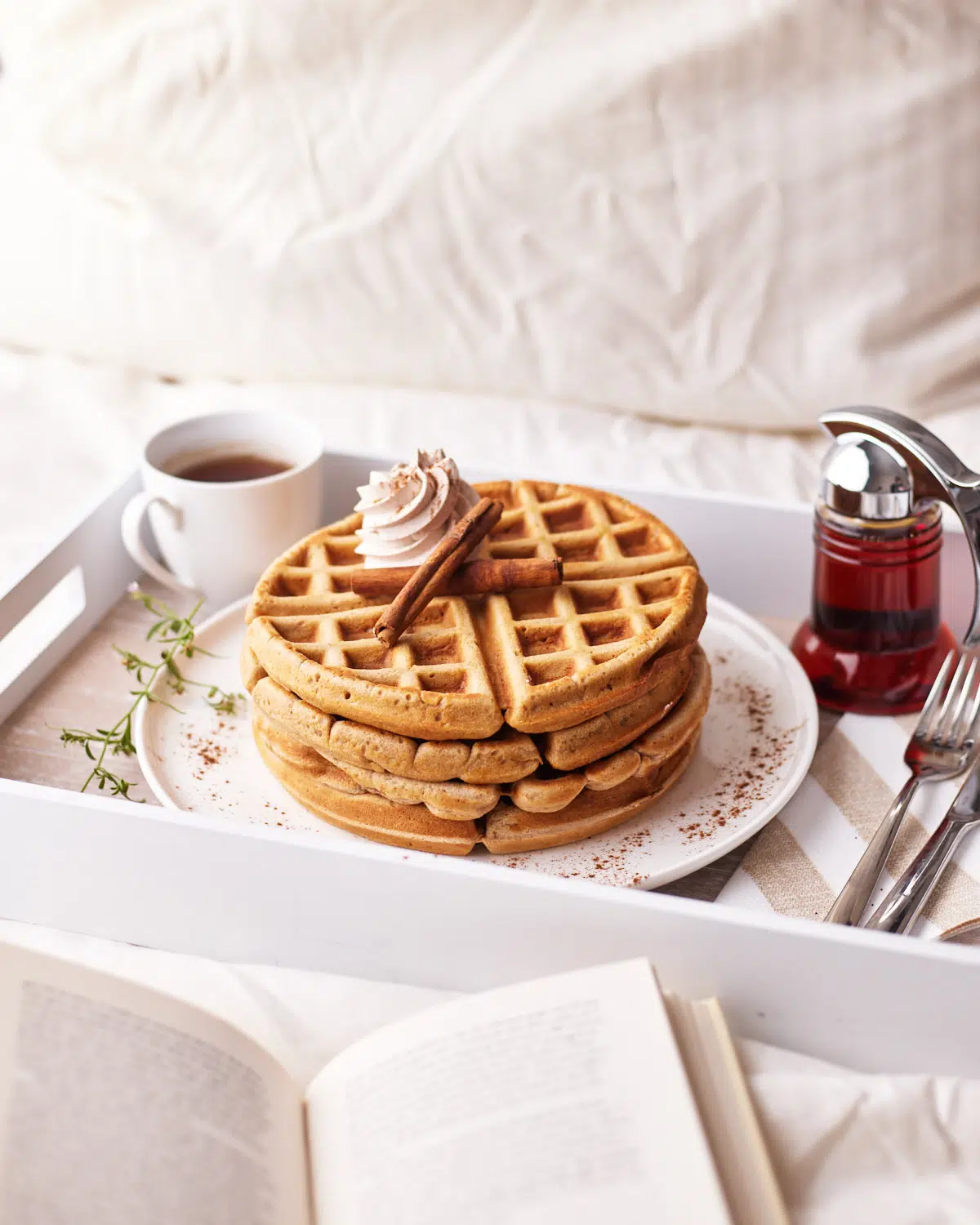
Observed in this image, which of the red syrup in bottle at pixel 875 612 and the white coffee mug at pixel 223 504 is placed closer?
the red syrup in bottle at pixel 875 612

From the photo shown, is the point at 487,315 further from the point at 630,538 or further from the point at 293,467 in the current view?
the point at 630,538

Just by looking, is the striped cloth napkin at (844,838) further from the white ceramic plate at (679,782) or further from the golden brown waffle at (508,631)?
the golden brown waffle at (508,631)

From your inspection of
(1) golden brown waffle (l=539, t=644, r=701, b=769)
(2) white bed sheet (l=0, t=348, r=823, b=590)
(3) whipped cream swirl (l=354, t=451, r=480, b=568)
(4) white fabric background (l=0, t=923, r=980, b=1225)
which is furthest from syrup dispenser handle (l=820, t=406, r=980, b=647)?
(2) white bed sheet (l=0, t=348, r=823, b=590)

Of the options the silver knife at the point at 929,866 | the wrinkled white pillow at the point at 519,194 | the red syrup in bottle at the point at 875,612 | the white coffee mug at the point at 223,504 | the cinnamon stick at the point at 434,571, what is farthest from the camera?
the wrinkled white pillow at the point at 519,194

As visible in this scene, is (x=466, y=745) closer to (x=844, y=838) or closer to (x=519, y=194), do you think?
(x=844, y=838)

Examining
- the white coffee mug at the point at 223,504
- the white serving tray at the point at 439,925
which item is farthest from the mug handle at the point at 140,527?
the white serving tray at the point at 439,925

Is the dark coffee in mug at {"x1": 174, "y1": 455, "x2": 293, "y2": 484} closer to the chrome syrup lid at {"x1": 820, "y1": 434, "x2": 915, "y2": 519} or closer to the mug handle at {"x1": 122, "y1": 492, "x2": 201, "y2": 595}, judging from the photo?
the mug handle at {"x1": 122, "y1": 492, "x2": 201, "y2": 595}
